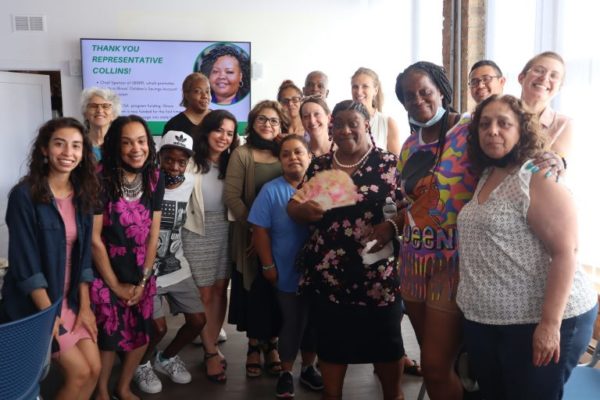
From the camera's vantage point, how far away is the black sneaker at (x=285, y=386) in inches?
115

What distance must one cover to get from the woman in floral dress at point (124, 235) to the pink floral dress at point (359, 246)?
86 centimetres

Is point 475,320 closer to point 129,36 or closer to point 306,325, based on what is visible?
point 306,325

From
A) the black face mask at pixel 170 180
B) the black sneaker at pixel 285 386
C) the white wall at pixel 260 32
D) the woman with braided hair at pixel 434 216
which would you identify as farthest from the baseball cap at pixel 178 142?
the white wall at pixel 260 32

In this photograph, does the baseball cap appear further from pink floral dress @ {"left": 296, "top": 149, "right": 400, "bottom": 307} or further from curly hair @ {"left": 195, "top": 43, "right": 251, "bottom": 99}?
curly hair @ {"left": 195, "top": 43, "right": 251, "bottom": 99}

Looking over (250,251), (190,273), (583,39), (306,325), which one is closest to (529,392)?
Result: (306,325)

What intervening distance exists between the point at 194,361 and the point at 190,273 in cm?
76

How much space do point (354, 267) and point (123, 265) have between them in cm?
113

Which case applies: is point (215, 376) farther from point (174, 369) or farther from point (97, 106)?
point (97, 106)

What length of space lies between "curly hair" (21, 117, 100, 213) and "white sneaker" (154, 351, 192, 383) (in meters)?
1.28

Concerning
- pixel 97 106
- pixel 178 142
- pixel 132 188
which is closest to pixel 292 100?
pixel 178 142

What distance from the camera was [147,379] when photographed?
120 inches

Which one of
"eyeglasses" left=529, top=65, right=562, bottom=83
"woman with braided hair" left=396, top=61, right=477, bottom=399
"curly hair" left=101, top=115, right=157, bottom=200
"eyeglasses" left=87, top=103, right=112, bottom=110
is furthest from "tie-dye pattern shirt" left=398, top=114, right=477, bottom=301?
"eyeglasses" left=87, top=103, right=112, bottom=110

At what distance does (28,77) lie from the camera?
242 inches

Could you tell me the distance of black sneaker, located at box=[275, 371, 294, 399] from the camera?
2.92m
